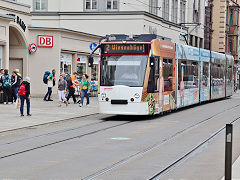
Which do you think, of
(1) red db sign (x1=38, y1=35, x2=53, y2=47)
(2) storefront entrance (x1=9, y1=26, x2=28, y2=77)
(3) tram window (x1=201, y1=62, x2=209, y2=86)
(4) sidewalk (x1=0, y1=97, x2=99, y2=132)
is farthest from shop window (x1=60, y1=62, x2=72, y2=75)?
(3) tram window (x1=201, y1=62, x2=209, y2=86)

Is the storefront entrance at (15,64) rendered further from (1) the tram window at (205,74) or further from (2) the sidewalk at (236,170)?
(2) the sidewalk at (236,170)

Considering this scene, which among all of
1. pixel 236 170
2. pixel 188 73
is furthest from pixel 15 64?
pixel 236 170

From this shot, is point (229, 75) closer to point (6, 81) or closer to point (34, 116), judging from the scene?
point (6, 81)

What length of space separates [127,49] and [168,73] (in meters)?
3.15

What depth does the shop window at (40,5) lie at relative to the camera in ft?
153

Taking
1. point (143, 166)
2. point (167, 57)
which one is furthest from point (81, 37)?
point (143, 166)

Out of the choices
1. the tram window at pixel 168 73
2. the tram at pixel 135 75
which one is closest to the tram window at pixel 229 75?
the tram window at pixel 168 73

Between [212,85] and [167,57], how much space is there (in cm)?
1186

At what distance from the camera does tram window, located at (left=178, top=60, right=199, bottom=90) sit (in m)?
25.1

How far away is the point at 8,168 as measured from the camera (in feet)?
31.6

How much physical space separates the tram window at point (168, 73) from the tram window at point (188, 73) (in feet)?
5.41

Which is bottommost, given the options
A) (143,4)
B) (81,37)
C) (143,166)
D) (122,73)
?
(143,166)

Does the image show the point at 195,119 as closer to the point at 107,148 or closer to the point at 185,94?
the point at 185,94

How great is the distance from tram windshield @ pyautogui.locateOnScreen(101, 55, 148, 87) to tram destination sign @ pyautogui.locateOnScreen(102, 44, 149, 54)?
0.18m
